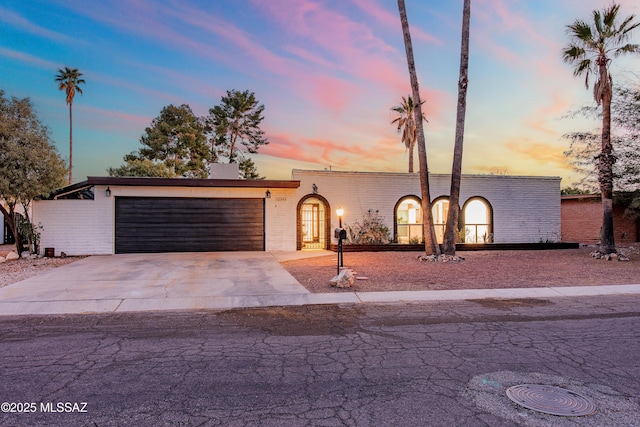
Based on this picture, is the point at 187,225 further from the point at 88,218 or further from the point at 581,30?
the point at 581,30

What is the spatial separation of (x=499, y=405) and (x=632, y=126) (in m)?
16.2

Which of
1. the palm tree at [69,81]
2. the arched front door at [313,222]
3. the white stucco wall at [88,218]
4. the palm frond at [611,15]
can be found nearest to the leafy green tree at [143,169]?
the palm tree at [69,81]

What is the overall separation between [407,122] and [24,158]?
26.4m

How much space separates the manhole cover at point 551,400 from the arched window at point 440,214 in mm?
16502

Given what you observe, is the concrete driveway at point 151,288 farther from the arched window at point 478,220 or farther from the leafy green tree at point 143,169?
the leafy green tree at point 143,169

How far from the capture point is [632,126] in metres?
14.8

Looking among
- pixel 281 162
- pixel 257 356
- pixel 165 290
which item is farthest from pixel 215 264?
pixel 281 162

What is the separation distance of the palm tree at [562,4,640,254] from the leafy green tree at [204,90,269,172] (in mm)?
25789

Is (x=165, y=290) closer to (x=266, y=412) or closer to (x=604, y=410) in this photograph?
(x=266, y=412)

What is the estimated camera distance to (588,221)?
22.9m

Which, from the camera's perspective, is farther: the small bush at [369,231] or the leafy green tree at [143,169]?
the leafy green tree at [143,169]

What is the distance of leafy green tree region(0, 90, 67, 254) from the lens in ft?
42.4

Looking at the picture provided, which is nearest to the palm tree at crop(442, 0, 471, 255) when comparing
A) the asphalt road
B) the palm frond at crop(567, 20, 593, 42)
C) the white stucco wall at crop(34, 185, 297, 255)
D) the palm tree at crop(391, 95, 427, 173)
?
the palm frond at crop(567, 20, 593, 42)

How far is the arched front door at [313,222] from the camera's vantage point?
18.0 m
